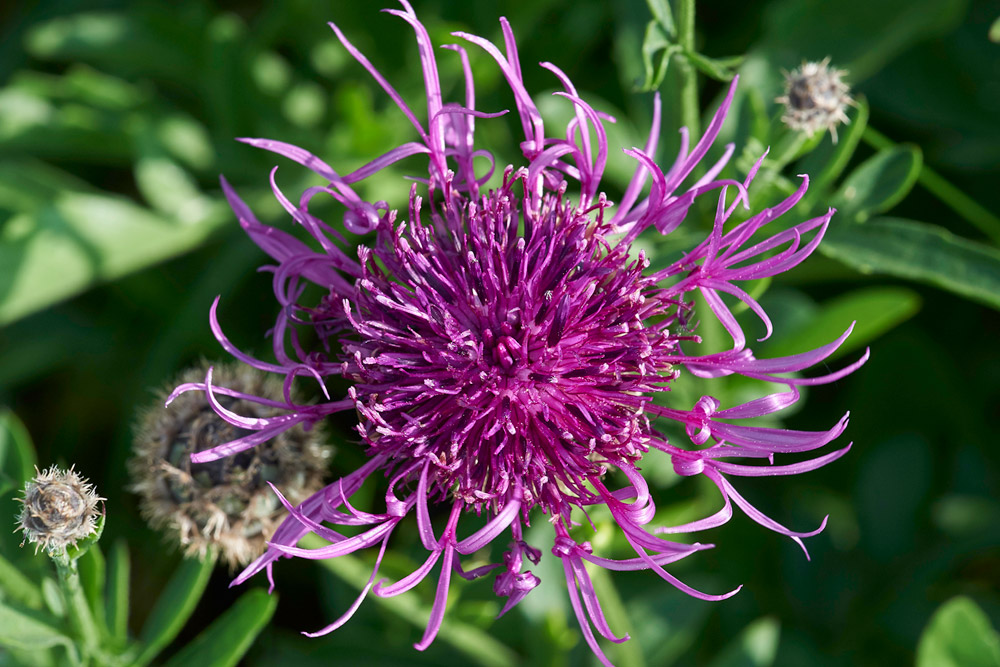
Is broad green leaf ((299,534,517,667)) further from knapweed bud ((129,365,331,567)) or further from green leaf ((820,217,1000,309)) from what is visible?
green leaf ((820,217,1000,309))

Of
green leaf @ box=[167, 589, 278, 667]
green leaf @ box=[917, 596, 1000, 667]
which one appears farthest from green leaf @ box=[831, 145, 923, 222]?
green leaf @ box=[167, 589, 278, 667]

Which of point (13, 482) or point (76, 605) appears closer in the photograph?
point (76, 605)

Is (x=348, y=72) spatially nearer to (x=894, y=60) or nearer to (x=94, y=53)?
(x=94, y=53)

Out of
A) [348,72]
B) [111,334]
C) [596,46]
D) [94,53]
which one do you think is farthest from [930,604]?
[94,53]

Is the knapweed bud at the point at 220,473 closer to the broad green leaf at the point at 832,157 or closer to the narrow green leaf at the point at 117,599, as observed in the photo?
the narrow green leaf at the point at 117,599

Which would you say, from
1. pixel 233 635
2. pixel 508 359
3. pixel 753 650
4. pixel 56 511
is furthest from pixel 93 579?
pixel 753 650

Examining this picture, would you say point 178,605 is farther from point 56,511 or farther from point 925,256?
point 925,256
